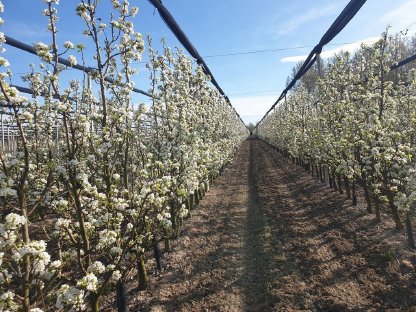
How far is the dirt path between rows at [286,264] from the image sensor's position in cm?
798

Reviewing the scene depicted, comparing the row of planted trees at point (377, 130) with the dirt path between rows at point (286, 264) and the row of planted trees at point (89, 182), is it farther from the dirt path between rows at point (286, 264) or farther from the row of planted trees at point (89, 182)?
the row of planted trees at point (89, 182)

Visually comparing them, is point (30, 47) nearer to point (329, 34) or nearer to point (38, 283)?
point (38, 283)

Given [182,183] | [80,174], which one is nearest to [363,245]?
[182,183]

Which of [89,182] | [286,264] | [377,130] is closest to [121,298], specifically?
[89,182]

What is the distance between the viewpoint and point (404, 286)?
7.97 m

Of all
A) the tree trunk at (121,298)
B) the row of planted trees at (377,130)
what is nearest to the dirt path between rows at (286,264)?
the tree trunk at (121,298)

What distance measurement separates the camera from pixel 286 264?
9945 millimetres

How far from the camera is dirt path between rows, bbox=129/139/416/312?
26.2 ft

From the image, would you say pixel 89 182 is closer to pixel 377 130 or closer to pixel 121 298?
pixel 121 298

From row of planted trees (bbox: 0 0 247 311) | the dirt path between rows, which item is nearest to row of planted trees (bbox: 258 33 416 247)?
the dirt path between rows

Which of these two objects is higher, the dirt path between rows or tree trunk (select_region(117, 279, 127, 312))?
tree trunk (select_region(117, 279, 127, 312))

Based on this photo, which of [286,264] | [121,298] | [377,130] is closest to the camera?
[121,298]

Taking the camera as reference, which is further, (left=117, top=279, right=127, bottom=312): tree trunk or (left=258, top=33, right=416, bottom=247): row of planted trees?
(left=258, top=33, right=416, bottom=247): row of planted trees

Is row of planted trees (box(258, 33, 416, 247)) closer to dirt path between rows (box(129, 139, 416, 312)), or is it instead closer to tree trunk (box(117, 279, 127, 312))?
dirt path between rows (box(129, 139, 416, 312))
